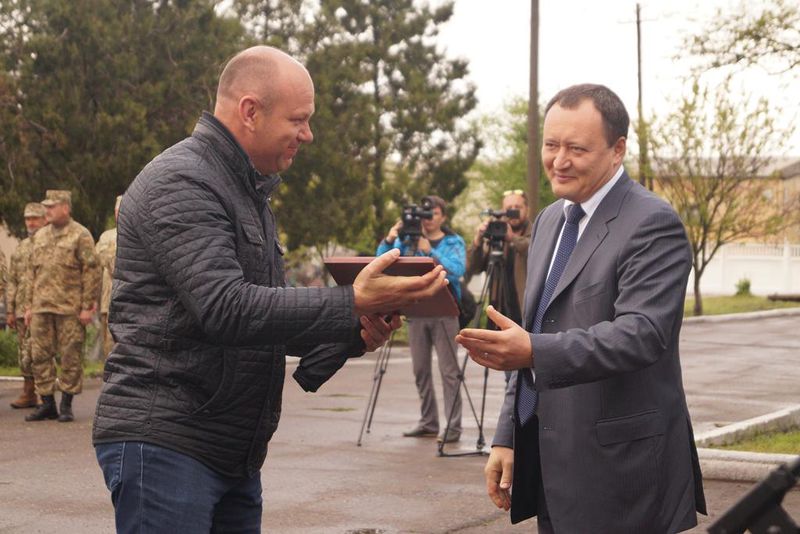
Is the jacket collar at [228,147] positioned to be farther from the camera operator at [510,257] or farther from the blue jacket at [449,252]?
the blue jacket at [449,252]

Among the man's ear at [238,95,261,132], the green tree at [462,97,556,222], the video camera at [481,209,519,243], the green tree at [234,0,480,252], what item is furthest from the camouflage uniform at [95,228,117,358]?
the green tree at [462,97,556,222]

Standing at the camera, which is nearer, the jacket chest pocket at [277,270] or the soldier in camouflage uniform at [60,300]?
the jacket chest pocket at [277,270]

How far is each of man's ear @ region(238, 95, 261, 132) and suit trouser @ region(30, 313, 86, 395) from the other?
9.54 m

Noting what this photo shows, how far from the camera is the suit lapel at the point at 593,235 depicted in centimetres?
370

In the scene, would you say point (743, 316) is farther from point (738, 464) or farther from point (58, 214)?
point (738, 464)

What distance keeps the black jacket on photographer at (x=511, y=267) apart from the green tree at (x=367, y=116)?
20590 mm

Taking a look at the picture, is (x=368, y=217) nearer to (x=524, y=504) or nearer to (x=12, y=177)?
(x=12, y=177)

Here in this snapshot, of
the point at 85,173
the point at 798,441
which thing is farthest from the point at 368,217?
the point at 798,441

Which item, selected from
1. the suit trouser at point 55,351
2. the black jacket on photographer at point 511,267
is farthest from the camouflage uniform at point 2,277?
the black jacket on photographer at point 511,267

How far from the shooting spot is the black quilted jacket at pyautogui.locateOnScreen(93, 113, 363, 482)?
3199 millimetres

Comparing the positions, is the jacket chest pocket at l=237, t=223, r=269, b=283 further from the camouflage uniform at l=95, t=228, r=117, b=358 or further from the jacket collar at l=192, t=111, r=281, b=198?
the camouflage uniform at l=95, t=228, r=117, b=358

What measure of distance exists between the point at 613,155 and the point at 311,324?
1162mm

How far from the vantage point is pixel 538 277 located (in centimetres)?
399

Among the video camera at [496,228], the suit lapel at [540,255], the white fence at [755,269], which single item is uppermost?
the suit lapel at [540,255]
